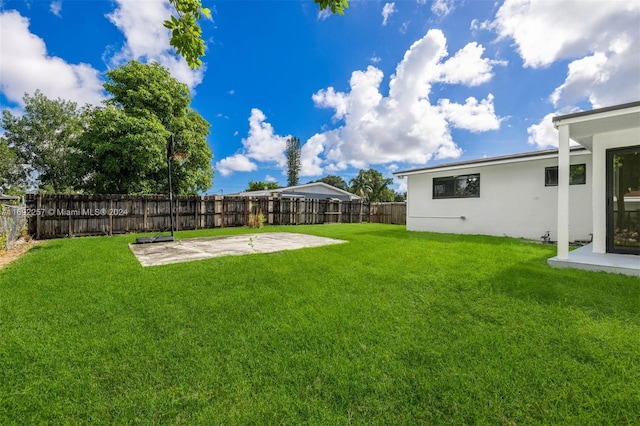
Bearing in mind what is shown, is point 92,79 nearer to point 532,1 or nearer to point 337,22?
point 337,22

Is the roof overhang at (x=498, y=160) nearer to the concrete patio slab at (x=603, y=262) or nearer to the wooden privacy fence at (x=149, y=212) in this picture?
the concrete patio slab at (x=603, y=262)

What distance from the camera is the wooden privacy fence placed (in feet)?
28.3

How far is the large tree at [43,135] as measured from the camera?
2125cm

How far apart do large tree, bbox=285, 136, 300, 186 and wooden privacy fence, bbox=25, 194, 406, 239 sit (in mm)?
30839

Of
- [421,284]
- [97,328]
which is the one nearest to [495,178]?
[421,284]

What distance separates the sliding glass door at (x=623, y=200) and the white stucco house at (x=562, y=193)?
0.04 ft

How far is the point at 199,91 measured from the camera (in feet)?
54.4

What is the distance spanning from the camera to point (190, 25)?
2.55 meters

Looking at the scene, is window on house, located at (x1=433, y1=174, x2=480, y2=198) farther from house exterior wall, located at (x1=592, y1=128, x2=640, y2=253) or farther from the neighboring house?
the neighboring house

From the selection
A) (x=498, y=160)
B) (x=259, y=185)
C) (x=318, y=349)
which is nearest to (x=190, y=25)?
(x=318, y=349)

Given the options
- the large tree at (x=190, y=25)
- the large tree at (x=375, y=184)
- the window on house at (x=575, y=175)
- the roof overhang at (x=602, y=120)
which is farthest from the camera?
the large tree at (x=375, y=184)

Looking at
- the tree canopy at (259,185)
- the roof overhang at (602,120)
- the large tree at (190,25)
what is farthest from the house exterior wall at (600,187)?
the tree canopy at (259,185)

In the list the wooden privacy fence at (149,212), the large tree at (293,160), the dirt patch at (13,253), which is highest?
the large tree at (293,160)

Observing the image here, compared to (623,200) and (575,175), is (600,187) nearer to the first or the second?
(623,200)
